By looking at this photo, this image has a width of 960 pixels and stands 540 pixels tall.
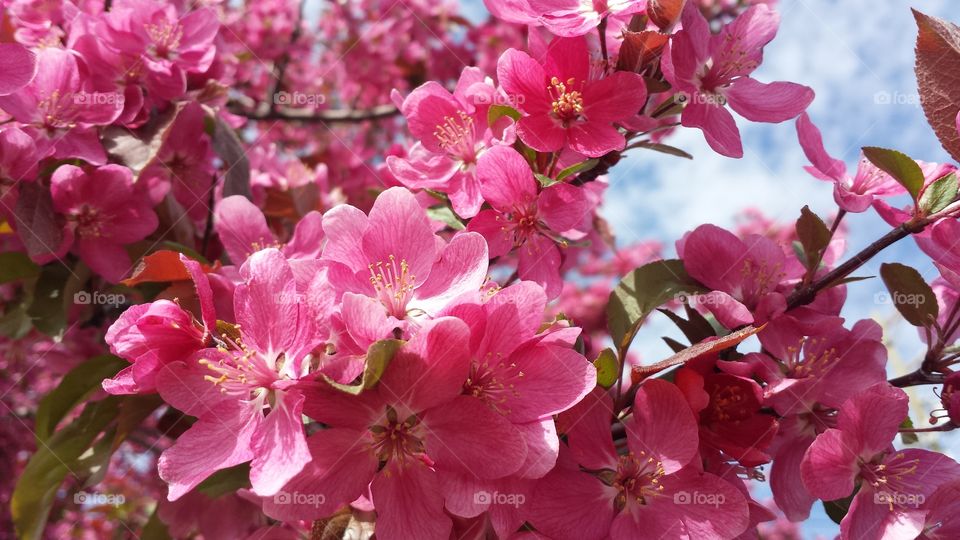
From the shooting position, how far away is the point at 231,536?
1390 millimetres

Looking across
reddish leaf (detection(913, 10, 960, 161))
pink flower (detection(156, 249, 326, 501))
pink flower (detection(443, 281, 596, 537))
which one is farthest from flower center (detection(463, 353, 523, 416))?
reddish leaf (detection(913, 10, 960, 161))

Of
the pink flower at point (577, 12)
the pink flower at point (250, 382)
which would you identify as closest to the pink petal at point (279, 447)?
the pink flower at point (250, 382)

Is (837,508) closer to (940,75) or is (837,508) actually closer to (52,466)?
(940,75)

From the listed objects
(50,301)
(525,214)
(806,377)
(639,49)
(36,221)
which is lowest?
(50,301)

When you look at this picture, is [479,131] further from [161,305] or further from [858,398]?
[858,398]

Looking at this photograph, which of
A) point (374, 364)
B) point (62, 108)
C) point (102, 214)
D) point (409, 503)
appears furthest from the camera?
point (102, 214)

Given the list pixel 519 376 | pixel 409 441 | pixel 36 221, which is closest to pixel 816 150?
pixel 519 376

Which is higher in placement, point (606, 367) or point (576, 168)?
point (576, 168)

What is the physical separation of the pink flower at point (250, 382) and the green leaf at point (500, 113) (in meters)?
0.44

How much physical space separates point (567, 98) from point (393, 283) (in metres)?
0.40

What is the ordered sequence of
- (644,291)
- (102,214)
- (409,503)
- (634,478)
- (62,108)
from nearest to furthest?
(409,503) → (634,478) → (644,291) → (62,108) → (102,214)

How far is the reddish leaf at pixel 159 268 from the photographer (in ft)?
3.93

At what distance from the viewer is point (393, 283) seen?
100 centimetres

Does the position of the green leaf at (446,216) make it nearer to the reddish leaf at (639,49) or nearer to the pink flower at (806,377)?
the reddish leaf at (639,49)
